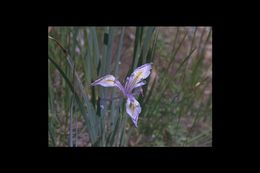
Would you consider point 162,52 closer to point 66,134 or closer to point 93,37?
point 66,134

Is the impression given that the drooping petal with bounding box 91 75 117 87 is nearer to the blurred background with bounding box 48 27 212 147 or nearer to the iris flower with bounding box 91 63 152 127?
the iris flower with bounding box 91 63 152 127

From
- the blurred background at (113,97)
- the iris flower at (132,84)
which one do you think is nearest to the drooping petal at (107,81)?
the iris flower at (132,84)

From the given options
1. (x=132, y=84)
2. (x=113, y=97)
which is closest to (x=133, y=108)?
(x=132, y=84)

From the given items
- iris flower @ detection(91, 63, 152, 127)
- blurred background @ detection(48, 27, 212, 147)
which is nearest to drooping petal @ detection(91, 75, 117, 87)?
iris flower @ detection(91, 63, 152, 127)

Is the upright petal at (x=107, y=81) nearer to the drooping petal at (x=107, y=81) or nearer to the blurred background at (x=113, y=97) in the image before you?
the drooping petal at (x=107, y=81)

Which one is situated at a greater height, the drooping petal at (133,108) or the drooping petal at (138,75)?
the drooping petal at (138,75)
